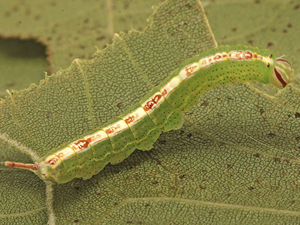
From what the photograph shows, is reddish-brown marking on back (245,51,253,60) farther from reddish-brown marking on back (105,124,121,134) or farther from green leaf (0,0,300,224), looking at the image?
reddish-brown marking on back (105,124,121,134)

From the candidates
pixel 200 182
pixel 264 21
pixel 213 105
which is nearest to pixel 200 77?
pixel 213 105

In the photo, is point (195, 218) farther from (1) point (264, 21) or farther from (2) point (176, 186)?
(1) point (264, 21)

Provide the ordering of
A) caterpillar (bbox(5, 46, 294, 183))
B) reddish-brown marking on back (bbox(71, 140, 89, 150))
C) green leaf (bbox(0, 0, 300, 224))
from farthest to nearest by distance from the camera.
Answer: caterpillar (bbox(5, 46, 294, 183))
reddish-brown marking on back (bbox(71, 140, 89, 150))
green leaf (bbox(0, 0, 300, 224))

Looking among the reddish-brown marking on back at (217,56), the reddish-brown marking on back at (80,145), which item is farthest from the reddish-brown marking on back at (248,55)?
the reddish-brown marking on back at (80,145)

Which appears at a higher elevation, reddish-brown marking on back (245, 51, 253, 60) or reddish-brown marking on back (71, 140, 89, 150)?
reddish-brown marking on back (245, 51, 253, 60)

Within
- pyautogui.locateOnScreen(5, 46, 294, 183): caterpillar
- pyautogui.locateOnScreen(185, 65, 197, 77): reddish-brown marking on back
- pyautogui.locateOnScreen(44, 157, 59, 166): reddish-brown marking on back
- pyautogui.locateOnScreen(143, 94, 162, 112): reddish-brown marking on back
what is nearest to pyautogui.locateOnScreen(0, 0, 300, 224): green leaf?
pyautogui.locateOnScreen(5, 46, 294, 183): caterpillar

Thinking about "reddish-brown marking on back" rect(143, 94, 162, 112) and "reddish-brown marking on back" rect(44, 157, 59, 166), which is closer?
"reddish-brown marking on back" rect(44, 157, 59, 166)

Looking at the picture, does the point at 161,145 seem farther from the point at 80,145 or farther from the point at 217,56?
the point at 217,56
